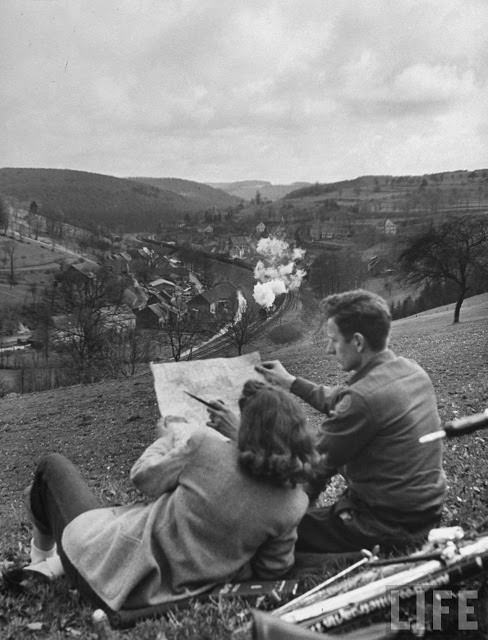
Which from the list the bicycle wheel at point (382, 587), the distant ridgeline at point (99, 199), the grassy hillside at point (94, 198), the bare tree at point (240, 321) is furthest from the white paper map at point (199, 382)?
the grassy hillside at point (94, 198)

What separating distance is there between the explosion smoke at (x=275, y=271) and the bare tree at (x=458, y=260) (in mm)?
4538

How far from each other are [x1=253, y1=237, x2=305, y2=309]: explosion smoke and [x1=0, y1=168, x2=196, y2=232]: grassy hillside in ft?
94.7

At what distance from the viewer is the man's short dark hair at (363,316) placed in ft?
8.81

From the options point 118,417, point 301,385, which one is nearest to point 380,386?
point 301,385

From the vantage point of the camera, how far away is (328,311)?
277 cm

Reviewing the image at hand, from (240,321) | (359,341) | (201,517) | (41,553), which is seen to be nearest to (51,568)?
(41,553)

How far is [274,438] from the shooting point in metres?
2.25

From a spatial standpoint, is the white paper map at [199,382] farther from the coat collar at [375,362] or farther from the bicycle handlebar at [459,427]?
the bicycle handlebar at [459,427]

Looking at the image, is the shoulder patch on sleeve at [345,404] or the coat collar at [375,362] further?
the coat collar at [375,362]

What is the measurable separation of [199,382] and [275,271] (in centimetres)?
1696

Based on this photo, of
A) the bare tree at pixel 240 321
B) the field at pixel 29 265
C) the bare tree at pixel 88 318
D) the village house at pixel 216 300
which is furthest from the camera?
the field at pixel 29 265

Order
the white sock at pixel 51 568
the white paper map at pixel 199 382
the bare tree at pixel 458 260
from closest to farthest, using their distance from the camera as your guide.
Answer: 1. the white sock at pixel 51 568
2. the white paper map at pixel 199 382
3. the bare tree at pixel 458 260

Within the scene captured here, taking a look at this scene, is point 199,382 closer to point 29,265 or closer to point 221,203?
point 29,265

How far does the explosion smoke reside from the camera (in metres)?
17.4
